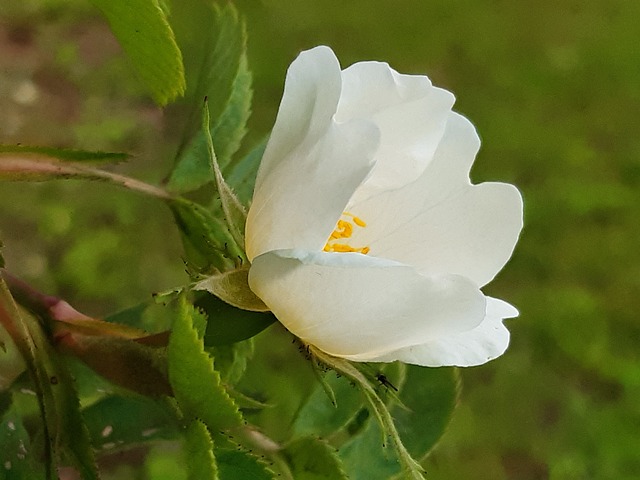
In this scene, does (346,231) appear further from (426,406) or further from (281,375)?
(281,375)

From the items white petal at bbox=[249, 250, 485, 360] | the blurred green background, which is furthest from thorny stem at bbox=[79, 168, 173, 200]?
the blurred green background

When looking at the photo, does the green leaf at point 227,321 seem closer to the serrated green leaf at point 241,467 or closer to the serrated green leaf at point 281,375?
the serrated green leaf at point 241,467

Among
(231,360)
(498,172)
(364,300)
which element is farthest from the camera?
(498,172)

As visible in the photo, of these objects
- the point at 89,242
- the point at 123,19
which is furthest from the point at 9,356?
the point at 123,19

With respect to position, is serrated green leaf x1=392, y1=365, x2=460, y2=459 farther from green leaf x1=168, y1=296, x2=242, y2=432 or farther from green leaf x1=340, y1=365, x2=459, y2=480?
green leaf x1=168, y1=296, x2=242, y2=432

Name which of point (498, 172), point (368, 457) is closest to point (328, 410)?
point (368, 457)

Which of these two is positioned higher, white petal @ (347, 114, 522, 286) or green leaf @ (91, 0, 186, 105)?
green leaf @ (91, 0, 186, 105)

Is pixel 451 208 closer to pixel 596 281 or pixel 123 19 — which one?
pixel 123 19
